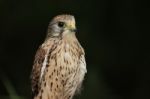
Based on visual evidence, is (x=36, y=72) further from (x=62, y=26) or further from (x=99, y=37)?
(x=99, y=37)

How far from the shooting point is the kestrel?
13.6 metres

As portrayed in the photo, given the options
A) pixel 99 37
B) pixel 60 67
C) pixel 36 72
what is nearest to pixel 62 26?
pixel 60 67

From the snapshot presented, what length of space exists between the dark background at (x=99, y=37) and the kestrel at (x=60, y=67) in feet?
12.7

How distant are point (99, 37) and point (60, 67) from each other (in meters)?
4.47

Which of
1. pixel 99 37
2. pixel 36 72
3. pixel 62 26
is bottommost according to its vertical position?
pixel 99 37

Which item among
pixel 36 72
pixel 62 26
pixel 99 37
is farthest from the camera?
pixel 99 37

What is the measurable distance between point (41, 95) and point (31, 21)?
477cm

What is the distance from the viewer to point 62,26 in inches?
550

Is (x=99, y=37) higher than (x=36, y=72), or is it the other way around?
(x=36, y=72)

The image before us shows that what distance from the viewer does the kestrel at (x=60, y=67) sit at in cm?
1359

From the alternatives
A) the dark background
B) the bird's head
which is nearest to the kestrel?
the bird's head

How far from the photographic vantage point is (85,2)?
18281 mm

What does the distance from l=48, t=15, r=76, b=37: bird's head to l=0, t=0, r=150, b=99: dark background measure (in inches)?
148

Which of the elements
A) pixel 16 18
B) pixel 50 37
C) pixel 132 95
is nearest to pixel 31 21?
pixel 16 18
